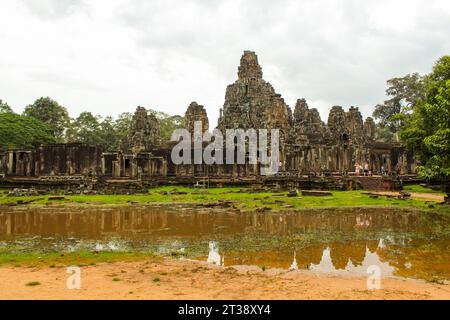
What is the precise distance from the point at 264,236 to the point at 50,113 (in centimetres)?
5767

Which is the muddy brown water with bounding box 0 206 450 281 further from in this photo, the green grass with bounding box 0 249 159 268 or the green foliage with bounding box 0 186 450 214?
the green foliage with bounding box 0 186 450 214

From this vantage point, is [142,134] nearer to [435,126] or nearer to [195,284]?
[435,126]

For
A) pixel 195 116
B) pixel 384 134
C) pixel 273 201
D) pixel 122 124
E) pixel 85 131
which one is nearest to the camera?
pixel 273 201

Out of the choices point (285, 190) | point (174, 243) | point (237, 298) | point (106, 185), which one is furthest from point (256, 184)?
point (237, 298)

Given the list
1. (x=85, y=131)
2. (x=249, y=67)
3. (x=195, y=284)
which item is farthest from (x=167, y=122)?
(x=195, y=284)

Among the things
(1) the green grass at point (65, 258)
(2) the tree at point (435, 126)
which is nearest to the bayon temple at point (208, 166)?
(2) the tree at point (435, 126)

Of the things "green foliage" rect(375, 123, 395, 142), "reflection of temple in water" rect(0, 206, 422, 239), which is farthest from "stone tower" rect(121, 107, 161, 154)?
"green foliage" rect(375, 123, 395, 142)

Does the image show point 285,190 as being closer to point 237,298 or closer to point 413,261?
point 413,261

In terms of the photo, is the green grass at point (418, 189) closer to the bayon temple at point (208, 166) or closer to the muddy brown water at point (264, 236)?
the bayon temple at point (208, 166)

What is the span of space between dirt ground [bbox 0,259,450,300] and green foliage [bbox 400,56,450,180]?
9.80m

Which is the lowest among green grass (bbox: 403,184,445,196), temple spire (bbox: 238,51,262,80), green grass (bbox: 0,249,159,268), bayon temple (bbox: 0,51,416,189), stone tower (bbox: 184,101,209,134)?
green grass (bbox: 0,249,159,268)

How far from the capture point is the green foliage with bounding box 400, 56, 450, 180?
14727 mm

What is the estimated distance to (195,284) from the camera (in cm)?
686
